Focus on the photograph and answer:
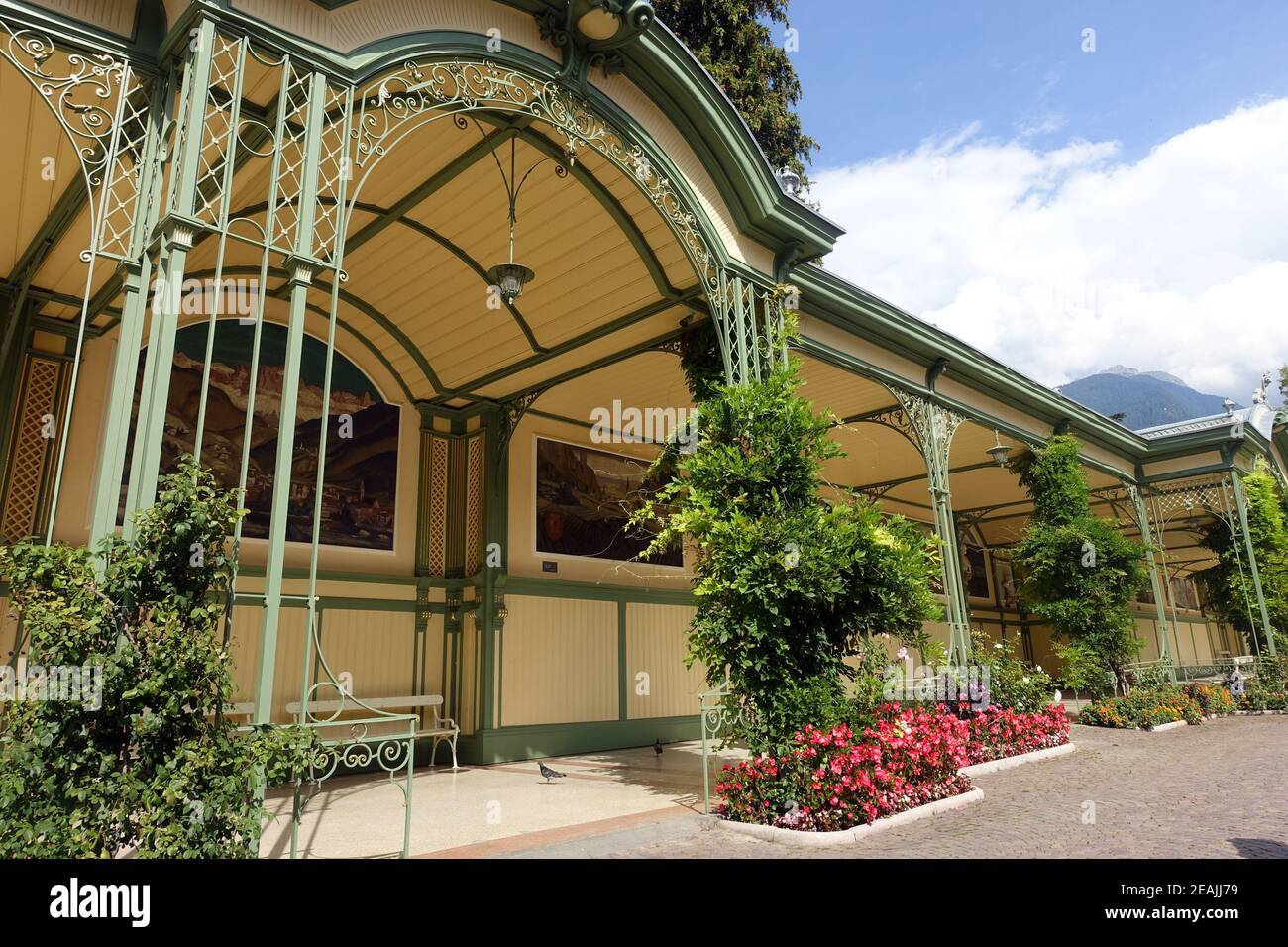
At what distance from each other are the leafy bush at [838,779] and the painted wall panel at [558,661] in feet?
17.5

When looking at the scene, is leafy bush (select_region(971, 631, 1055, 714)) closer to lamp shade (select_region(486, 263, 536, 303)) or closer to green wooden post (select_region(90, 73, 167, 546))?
lamp shade (select_region(486, 263, 536, 303))

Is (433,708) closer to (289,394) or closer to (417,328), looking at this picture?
(417,328)

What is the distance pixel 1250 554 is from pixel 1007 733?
481 inches

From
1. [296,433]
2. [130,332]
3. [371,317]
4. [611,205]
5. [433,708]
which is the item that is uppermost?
[371,317]

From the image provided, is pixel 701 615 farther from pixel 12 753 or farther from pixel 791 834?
pixel 12 753

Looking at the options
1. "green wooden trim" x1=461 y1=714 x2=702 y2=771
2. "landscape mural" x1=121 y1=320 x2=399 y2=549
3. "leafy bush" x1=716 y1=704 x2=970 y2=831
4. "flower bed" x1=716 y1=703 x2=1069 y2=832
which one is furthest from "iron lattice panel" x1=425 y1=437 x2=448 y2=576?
"leafy bush" x1=716 y1=704 x2=970 y2=831

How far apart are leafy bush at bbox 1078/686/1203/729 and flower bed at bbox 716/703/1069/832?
8.26 m

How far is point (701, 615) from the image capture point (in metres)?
7.18

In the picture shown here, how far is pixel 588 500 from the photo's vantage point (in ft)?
43.3

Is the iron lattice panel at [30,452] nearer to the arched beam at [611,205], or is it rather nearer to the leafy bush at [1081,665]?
the arched beam at [611,205]

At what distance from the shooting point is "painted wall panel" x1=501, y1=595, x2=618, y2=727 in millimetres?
11375

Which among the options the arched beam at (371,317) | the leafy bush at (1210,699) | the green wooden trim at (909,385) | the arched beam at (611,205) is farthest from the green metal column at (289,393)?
the leafy bush at (1210,699)

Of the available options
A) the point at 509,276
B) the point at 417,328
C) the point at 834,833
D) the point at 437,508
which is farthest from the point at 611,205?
the point at 834,833
